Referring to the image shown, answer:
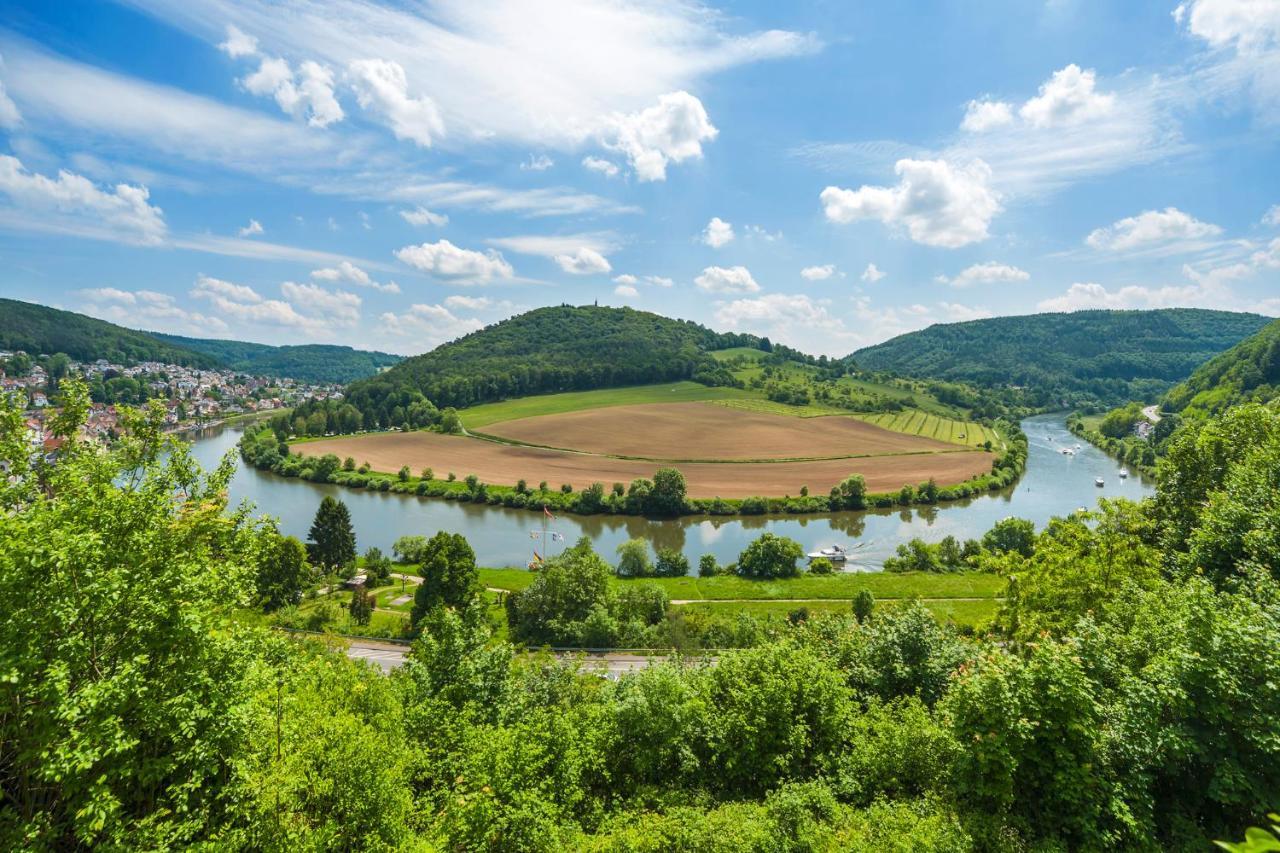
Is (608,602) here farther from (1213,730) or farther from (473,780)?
(1213,730)

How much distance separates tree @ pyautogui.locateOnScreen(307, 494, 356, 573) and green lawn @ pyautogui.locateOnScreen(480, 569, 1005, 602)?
10476 mm

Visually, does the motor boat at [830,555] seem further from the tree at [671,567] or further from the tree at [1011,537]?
the tree at [671,567]

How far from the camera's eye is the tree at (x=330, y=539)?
42875 millimetres

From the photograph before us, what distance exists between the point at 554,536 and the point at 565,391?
273 feet

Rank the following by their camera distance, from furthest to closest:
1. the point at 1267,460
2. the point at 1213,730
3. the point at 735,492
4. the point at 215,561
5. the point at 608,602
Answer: the point at 735,492 < the point at 608,602 < the point at 1267,460 < the point at 215,561 < the point at 1213,730


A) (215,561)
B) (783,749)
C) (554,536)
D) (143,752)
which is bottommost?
(554,536)

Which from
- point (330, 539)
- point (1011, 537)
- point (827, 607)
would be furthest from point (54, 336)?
point (1011, 537)

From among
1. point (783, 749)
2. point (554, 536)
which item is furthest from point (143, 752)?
point (554, 536)

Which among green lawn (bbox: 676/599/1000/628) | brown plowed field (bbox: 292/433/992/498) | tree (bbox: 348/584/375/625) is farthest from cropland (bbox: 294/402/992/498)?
tree (bbox: 348/584/375/625)

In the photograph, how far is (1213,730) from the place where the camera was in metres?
9.18

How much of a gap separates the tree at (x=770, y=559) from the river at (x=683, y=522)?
18.1 feet

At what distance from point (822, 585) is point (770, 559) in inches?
168

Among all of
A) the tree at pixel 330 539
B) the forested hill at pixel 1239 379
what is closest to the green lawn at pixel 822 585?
the tree at pixel 330 539

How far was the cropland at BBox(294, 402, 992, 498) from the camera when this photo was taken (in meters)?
70.2
